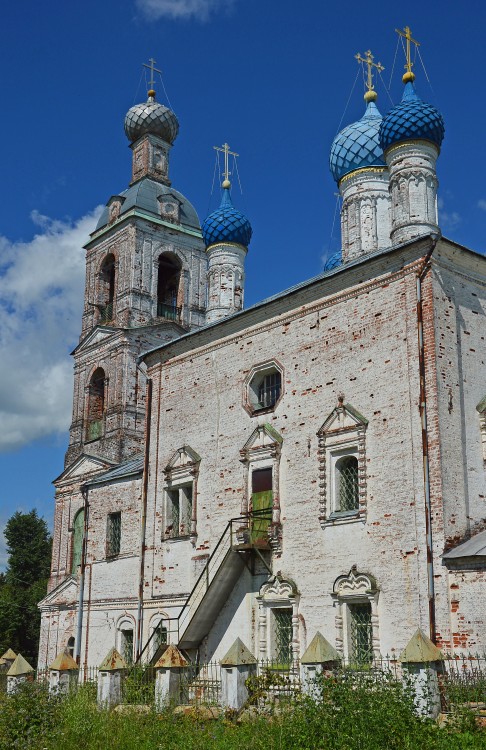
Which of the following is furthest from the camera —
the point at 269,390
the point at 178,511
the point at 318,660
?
the point at 178,511

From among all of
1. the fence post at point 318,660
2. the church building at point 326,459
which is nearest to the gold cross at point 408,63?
the church building at point 326,459

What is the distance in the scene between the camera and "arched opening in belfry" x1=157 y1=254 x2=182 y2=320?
85.7 ft

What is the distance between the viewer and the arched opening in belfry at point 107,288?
26.3 meters

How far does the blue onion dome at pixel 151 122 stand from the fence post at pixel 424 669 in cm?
2216

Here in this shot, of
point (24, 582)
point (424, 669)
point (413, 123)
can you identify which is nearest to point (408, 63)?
point (413, 123)

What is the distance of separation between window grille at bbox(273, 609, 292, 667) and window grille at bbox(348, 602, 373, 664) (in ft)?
4.48

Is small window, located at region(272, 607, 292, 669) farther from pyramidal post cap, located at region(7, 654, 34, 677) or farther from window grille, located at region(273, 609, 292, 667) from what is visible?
pyramidal post cap, located at region(7, 654, 34, 677)

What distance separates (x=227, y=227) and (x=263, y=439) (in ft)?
21.6

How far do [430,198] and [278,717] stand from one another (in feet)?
29.2

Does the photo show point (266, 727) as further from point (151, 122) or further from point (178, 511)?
point (151, 122)

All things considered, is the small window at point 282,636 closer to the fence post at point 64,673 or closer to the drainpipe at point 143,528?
the fence post at point 64,673

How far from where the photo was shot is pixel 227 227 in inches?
778

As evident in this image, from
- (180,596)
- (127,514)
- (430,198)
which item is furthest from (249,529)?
(430,198)

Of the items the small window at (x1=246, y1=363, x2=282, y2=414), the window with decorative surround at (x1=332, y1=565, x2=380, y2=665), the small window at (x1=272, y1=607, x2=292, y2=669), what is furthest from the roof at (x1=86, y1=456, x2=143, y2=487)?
the window with decorative surround at (x1=332, y1=565, x2=380, y2=665)
